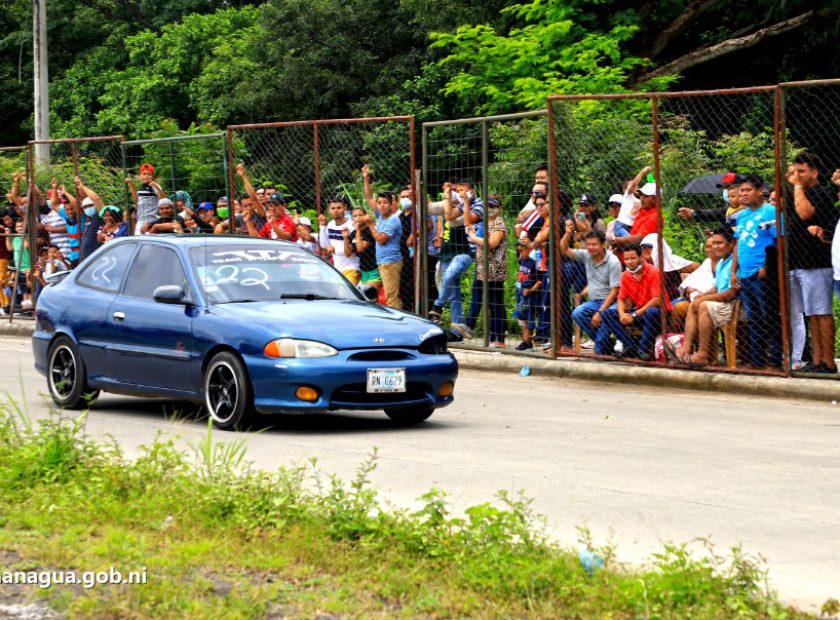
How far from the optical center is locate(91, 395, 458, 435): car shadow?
11.4 m

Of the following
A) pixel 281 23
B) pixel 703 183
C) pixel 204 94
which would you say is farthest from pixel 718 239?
pixel 204 94

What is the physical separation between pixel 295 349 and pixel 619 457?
2590 millimetres

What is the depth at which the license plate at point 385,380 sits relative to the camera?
11.1m

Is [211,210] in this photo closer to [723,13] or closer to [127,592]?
[127,592]

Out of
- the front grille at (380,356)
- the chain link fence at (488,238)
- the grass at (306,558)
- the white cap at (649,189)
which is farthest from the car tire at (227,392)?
the chain link fence at (488,238)

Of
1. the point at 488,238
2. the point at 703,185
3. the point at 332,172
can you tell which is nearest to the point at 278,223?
the point at 332,172

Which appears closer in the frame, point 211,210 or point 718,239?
point 718,239

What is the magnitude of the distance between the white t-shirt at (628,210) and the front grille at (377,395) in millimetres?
5060

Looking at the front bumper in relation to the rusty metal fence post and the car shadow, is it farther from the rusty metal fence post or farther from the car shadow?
the rusty metal fence post

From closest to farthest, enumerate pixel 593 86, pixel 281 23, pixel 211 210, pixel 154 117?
pixel 211 210 < pixel 593 86 < pixel 281 23 < pixel 154 117

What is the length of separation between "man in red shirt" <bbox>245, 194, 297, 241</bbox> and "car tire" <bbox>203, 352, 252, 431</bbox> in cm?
810

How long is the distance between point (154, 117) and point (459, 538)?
43.6 metres

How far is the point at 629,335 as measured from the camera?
15.6 meters

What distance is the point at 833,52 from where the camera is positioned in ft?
109
